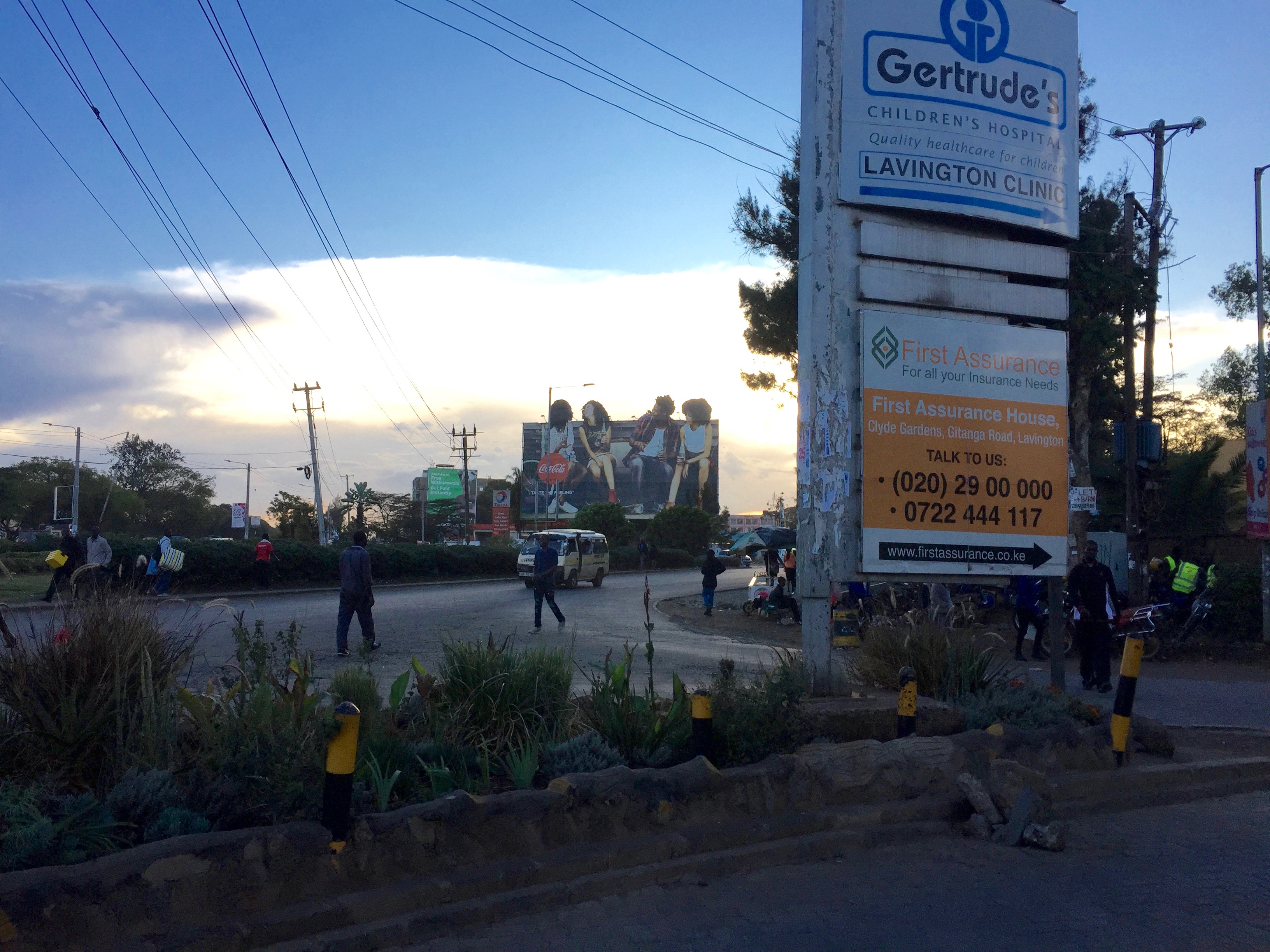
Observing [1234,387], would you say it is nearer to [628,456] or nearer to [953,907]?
[953,907]

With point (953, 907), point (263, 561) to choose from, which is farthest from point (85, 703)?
point (263, 561)

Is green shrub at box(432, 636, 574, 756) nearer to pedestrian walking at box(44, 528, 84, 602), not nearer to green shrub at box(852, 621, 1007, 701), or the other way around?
green shrub at box(852, 621, 1007, 701)

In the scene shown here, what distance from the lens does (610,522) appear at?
62406 millimetres

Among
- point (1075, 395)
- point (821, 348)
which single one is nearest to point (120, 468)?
point (1075, 395)

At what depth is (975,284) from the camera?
8195 mm

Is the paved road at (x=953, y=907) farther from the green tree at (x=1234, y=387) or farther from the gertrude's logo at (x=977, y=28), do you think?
the green tree at (x=1234, y=387)

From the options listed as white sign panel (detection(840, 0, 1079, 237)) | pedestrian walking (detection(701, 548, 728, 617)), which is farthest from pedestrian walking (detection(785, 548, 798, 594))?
white sign panel (detection(840, 0, 1079, 237))

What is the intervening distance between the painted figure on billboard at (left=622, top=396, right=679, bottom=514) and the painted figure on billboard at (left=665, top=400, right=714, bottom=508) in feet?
1.89

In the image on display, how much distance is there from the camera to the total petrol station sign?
7.69 m

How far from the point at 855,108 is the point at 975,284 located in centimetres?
170

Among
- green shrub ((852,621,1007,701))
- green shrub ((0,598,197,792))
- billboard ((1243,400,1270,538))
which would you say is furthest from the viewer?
billboard ((1243,400,1270,538))

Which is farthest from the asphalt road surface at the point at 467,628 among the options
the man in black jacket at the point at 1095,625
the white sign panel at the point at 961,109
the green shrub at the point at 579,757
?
the white sign panel at the point at 961,109

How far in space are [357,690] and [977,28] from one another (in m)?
6.93

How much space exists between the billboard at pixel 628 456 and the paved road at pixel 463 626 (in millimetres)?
64463
